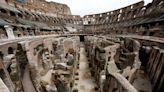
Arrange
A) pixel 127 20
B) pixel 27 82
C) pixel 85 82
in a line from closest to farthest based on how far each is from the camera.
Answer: pixel 27 82
pixel 85 82
pixel 127 20

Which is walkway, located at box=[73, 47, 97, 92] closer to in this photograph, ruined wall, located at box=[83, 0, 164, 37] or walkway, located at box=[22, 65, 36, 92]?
walkway, located at box=[22, 65, 36, 92]

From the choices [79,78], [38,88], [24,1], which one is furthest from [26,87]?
[24,1]

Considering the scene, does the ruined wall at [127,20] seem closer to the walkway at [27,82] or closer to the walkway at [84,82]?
the walkway at [84,82]

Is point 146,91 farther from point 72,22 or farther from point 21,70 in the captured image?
point 72,22

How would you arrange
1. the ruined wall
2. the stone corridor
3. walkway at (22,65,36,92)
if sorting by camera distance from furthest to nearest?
1. the ruined wall
2. the stone corridor
3. walkway at (22,65,36,92)

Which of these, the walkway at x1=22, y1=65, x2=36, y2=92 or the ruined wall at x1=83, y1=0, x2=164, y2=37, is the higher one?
the ruined wall at x1=83, y1=0, x2=164, y2=37

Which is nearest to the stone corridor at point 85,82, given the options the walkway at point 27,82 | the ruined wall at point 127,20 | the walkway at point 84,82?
the walkway at point 84,82

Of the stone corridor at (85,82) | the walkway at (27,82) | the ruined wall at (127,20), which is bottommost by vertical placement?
the stone corridor at (85,82)

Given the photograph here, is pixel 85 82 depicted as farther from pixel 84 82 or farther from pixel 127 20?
pixel 127 20

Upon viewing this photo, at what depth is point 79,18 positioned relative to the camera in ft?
167

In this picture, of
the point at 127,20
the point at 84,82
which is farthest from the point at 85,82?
the point at 127,20

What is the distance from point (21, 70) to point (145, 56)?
837 centimetres

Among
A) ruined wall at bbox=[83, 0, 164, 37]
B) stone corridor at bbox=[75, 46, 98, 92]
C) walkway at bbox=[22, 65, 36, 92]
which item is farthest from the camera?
ruined wall at bbox=[83, 0, 164, 37]

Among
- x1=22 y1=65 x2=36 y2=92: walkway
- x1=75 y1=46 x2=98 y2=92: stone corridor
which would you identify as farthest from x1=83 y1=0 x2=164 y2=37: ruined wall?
x1=22 y1=65 x2=36 y2=92: walkway
